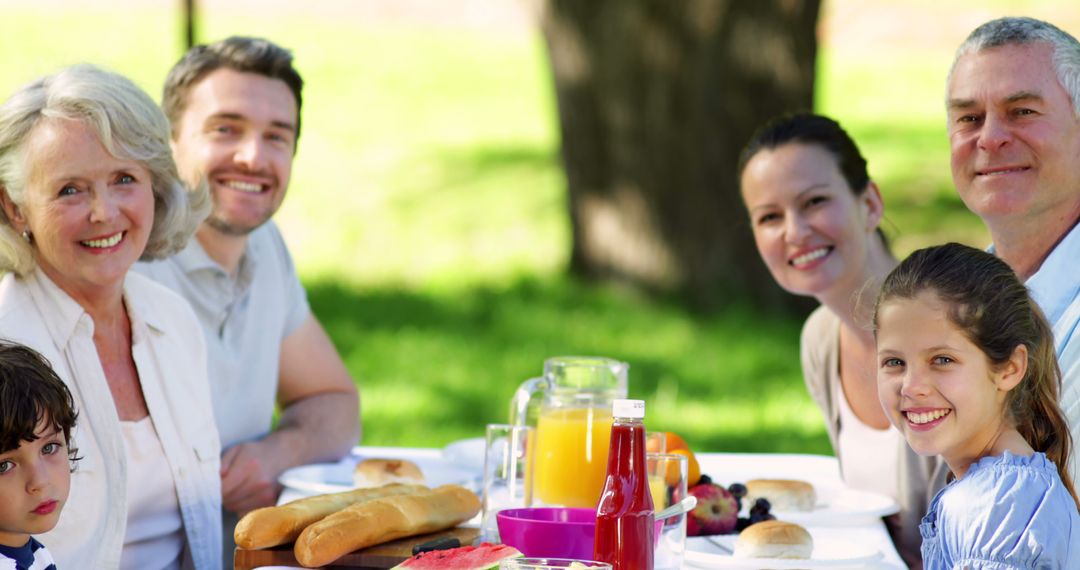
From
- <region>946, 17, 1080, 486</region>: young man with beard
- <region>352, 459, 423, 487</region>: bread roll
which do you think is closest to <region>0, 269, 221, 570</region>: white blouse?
<region>352, 459, 423, 487</region>: bread roll

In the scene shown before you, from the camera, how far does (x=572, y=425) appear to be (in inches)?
114

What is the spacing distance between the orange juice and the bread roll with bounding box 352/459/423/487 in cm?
37

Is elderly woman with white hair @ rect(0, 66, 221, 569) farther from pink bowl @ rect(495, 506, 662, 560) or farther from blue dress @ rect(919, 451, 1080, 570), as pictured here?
blue dress @ rect(919, 451, 1080, 570)

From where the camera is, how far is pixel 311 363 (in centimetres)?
388

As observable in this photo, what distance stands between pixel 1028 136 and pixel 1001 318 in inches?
28.7

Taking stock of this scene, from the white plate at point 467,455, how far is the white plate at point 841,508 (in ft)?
2.35

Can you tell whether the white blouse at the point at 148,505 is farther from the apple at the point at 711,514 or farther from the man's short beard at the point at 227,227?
the apple at the point at 711,514

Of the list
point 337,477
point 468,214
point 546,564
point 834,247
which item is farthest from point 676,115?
point 546,564

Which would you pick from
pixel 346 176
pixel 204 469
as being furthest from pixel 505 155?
pixel 204 469

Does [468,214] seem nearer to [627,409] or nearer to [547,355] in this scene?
[547,355]

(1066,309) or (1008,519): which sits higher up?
(1066,309)

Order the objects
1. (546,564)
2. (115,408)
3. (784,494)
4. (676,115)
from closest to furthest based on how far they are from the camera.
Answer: (546,564) → (115,408) → (784,494) → (676,115)

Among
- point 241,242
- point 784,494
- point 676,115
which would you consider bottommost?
point 784,494

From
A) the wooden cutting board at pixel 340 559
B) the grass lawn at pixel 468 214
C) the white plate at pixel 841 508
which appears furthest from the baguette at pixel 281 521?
the grass lawn at pixel 468 214
